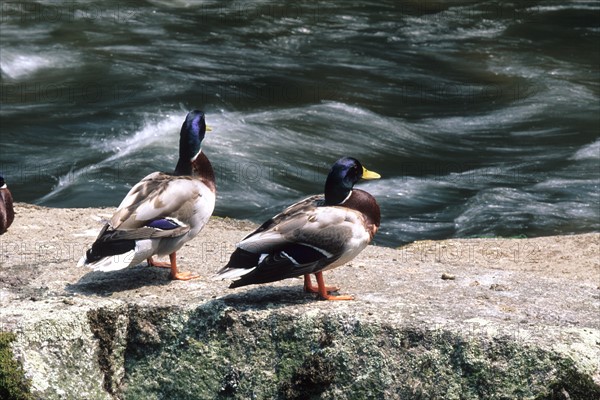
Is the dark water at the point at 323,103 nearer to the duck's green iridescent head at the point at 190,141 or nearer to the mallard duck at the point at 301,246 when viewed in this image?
the duck's green iridescent head at the point at 190,141

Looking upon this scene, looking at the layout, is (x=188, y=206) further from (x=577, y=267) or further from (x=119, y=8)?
(x=119, y=8)

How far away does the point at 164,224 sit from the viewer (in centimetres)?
511

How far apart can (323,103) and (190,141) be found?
7.67 meters

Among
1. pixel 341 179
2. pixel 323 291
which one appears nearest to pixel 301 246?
pixel 323 291

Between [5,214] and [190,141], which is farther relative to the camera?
[5,214]

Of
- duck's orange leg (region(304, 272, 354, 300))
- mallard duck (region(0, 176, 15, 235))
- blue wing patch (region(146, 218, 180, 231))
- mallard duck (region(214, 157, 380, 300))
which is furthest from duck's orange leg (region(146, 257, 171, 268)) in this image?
mallard duck (region(0, 176, 15, 235))

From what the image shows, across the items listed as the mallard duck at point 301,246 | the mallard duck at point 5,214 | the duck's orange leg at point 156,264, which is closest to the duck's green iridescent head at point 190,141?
the duck's orange leg at point 156,264

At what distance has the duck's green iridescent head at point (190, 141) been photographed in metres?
5.67

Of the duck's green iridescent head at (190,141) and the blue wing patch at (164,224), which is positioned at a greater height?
the duck's green iridescent head at (190,141)

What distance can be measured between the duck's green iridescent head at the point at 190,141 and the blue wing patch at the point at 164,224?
575 millimetres

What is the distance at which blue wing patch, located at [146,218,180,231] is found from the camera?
5.09 m

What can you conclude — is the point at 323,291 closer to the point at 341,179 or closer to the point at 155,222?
the point at 341,179

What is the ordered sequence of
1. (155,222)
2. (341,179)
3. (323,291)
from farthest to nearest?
(155,222), (341,179), (323,291)

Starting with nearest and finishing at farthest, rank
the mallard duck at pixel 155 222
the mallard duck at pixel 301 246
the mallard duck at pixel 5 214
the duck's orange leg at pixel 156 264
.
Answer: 1. the mallard duck at pixel 301 246
2. the mallard duck at pixel 155 222
3. the duck's orange leg at pixel 156 264
4. the mallard duck at pixel 5 214
